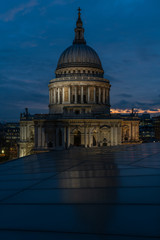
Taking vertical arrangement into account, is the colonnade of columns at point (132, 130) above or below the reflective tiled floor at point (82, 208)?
above

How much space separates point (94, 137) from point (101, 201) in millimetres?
74142

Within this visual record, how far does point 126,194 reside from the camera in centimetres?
872

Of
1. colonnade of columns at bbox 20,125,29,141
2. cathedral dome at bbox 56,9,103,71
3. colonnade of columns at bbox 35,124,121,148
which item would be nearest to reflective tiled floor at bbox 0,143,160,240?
colonnade of columns at bbox 35,124,121,148

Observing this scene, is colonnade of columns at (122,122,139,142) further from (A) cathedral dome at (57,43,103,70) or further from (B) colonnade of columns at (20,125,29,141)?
(B) colonnade of columns at (20,125,29,141)

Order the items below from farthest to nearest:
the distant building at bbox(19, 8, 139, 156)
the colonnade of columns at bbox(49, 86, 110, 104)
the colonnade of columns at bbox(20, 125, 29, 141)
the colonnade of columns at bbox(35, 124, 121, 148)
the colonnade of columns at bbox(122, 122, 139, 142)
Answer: the colonnade of columns at bbox(20, 125, 29, 141), the colonnade of columns at bbox(122, 122, 139, 142), the colonnade of columns at bbox(49, 86, 110, 104), the distant building at bbox(19, 8, 139, 156), the colonnade of columns at bbox(35, 124, 121, 148)

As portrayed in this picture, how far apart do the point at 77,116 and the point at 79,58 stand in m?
25.6

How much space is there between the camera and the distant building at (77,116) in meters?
80.2

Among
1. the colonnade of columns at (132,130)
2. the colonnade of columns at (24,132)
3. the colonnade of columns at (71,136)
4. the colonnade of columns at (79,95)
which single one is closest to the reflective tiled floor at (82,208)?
the colonnade of columns at (71,136)

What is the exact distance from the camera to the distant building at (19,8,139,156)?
80.2 metres

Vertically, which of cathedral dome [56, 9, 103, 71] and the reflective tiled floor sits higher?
cathedral dome [56, 9, 103, 71]

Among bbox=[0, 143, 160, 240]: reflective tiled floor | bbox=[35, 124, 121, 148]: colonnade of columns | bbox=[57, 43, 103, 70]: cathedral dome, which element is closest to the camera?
bbox=[0, 143, 160, 240]: reflective tiled floor

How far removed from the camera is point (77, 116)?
81.3 metres

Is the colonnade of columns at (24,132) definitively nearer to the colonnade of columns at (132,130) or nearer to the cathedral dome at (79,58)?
the cathedral dome at (79,58)

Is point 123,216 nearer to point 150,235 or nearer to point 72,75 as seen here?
point 150,235
